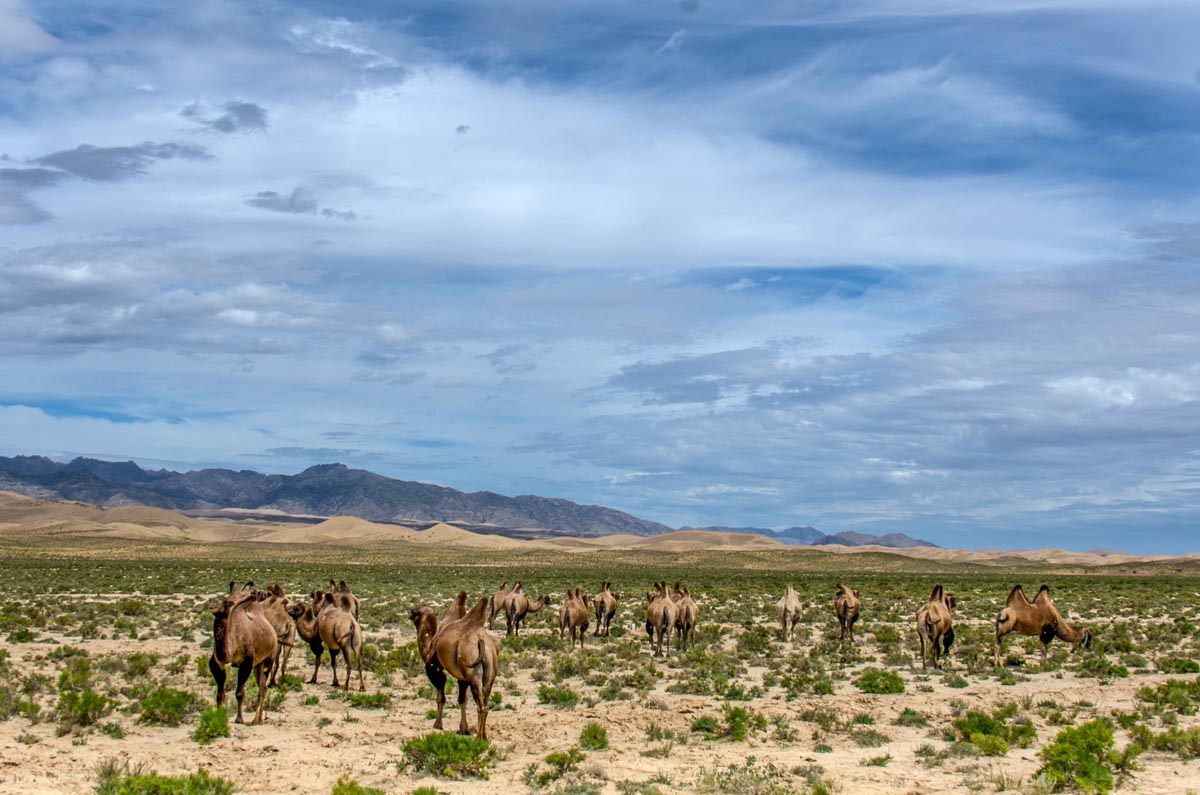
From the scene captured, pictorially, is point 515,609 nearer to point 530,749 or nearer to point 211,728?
point 530,749

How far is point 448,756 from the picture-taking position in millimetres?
11945

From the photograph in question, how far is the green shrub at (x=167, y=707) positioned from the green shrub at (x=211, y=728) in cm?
121

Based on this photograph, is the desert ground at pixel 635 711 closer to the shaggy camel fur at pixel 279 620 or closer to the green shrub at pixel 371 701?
the green shrub at pixel 371 701

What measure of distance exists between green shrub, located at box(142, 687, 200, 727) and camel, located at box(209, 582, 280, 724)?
3.21 ft

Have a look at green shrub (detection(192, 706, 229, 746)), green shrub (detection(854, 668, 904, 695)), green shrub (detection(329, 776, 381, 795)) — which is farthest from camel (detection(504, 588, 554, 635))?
green shrub (detection(329, 776, 381, 795))

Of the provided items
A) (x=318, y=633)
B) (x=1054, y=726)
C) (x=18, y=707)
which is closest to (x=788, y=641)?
(x=1054, y=726)

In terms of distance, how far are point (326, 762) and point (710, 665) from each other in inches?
429

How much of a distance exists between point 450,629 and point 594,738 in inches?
97.8

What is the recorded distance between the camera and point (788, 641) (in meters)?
26.7

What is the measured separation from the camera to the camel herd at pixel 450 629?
1315cm

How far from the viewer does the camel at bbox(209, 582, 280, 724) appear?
13.2 metres

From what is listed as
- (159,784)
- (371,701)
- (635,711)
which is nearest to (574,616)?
(635,711)

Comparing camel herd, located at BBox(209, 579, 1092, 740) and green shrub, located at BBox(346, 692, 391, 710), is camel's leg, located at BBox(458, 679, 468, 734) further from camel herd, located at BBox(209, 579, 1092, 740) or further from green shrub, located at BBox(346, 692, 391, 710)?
green shrub, located at BBox(346, 692, 391, 710)

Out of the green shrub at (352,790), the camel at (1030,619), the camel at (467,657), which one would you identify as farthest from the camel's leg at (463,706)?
the camel at (1030,619)
